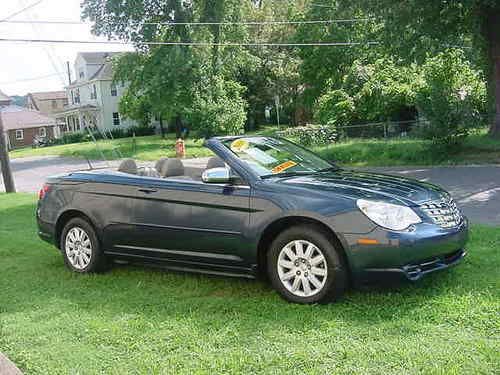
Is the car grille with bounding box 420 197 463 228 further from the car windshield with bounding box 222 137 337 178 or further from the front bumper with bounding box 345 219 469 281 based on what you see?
the car windshield with bounding box 222 137 337 178

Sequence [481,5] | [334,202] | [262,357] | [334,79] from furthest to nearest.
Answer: [334,79] → [481,5] → [334,202] → [262,357]

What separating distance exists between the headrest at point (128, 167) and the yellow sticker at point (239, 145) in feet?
4.33

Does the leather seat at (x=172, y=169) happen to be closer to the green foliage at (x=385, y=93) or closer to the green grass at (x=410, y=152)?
the green grass at (x=410, y=152)

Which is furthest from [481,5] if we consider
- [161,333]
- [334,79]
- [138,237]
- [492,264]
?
[334,79]

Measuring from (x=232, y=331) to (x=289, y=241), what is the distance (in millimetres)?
994

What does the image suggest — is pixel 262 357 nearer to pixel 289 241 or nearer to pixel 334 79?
pixel 289 241

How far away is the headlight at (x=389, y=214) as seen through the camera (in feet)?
16.4

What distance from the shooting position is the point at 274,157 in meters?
6.21

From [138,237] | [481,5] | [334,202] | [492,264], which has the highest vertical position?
[481,5]

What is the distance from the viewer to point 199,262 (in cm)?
588

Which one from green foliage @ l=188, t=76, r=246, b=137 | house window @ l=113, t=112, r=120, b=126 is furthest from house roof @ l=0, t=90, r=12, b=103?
green foliage @ l=188, t=76, r=246, b=137

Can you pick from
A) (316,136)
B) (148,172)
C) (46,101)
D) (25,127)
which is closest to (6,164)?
(316,136)

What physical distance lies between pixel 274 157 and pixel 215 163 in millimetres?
612

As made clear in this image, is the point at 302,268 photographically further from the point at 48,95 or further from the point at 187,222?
the point at 48,95
